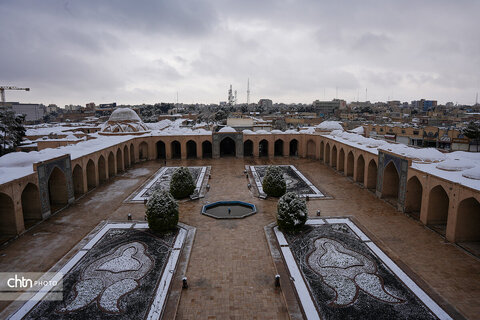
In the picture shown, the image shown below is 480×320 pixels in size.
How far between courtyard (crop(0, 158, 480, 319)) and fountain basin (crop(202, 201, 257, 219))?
330 millimetres

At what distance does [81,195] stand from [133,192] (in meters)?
2.55

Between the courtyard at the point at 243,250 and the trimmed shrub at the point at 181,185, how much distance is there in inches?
24.1

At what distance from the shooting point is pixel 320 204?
46.3ft

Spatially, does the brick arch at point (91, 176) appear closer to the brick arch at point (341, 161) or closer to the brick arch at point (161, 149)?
the brick arch at point (161, 149)

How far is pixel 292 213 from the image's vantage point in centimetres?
1070

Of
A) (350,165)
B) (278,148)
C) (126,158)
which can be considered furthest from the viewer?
(278,148)

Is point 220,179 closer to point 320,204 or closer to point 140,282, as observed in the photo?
point 320,204

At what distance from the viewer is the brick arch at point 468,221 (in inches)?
385

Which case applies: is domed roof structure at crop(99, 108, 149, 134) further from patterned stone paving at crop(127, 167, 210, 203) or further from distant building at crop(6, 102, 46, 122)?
distant building at crop(6, 102, 46, 122)

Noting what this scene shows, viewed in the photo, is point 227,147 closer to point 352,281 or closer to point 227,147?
point 227,147

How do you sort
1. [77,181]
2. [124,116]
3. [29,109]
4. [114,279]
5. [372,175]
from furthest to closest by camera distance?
[29,109] < [124,116] < [372,175] < [77,181] < [114,279]

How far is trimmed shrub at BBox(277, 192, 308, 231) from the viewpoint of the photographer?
10.7m

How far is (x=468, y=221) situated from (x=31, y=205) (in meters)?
16.1

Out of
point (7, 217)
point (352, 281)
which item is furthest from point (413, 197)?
point (7, 217)
